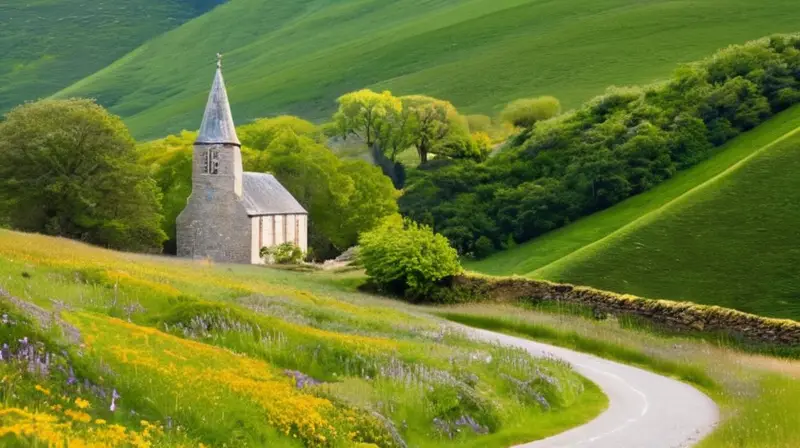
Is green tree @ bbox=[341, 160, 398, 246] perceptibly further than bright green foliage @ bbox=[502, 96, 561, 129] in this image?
No

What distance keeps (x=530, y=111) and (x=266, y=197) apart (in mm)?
76214

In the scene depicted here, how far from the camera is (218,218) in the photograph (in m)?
84.1

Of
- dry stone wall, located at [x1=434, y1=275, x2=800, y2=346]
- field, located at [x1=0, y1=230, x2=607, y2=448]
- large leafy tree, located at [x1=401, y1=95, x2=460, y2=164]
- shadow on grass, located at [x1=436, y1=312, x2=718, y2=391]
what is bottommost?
shadow on grass, located at [x1=436, y1=312, x2=718, y2=391]

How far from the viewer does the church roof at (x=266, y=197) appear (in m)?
85.8

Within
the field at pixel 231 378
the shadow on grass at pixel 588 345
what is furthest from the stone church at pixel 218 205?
the field at pixel 231 378

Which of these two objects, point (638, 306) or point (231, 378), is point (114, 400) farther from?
point (638, 306)

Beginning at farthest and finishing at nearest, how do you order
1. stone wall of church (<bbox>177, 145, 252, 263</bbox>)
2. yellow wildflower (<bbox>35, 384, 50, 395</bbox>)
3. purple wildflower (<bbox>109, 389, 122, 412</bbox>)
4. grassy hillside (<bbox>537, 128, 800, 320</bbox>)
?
stone wall of church (<bbox>177, 145, 252, 263</bbox>) < grassy hillside (<bbox>537, 128, 800, 320</bbox>) < purple wildflower (<bbox>109, 389, 122, 412</bbox>) < yellow wildflower (<bbox>35, 384, 50, 395</bbox>)

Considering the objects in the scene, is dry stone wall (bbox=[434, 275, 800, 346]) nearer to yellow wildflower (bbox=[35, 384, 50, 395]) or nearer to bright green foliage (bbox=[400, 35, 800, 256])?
yellow wildflower (bbox=[35, 384, 50, 395])

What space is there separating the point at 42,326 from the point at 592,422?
42.9 ft

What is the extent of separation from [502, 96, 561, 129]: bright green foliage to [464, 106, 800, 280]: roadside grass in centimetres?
6441

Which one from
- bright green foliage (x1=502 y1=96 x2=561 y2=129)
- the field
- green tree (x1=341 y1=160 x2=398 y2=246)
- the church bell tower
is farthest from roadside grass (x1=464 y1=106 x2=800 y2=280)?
bright green foliage (x1=502 y1=96 x2=561 y2=129)

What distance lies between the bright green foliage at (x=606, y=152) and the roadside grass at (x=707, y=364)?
151 ft

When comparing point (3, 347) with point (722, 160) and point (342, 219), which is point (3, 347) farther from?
point (342, 219)

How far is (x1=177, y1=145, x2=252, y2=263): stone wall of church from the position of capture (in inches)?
3300
